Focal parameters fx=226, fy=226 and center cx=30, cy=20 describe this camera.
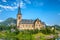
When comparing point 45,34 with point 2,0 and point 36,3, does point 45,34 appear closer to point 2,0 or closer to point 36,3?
point 36,3

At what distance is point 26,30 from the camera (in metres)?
7.19

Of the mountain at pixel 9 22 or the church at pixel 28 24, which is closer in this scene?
the mountain at pixel 9 22

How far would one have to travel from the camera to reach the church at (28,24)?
724 centimetres

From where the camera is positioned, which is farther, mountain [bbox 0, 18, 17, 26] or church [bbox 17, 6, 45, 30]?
church [bbox 17, 6, 45, 30]

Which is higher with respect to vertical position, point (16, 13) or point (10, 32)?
point (16, 13)

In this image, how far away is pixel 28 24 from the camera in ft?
24.4

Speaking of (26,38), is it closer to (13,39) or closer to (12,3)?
(13,39)

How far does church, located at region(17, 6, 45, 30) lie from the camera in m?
7.24

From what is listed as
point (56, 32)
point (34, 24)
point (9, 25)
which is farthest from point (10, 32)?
point (56, 32)

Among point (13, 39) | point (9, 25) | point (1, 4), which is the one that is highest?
point (1, 4)

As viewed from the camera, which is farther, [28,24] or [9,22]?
[28,24]

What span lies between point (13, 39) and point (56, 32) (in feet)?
4.85

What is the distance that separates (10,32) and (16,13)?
0.67 m

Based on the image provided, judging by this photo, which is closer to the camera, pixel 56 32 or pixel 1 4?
pixel 1 4
